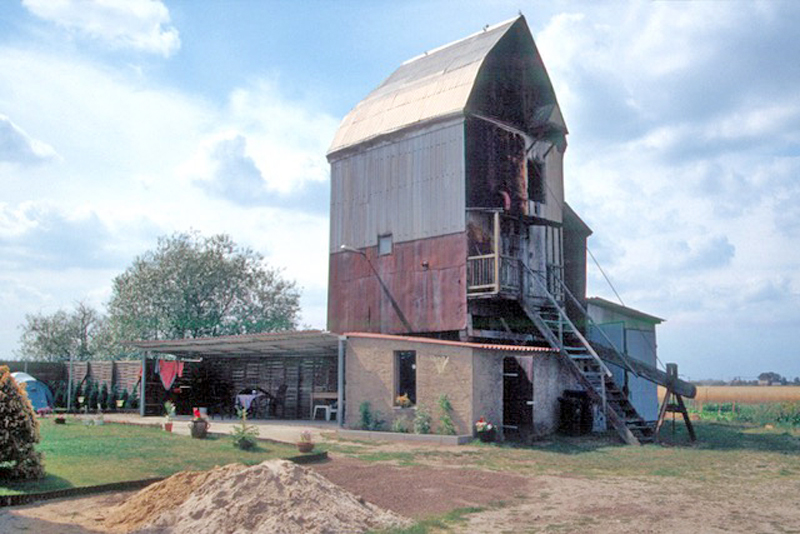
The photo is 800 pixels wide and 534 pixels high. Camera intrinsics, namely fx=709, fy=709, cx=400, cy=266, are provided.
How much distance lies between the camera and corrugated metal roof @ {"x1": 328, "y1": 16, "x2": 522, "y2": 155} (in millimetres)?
22719

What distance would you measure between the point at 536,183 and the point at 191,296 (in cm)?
2500

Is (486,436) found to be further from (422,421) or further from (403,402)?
(403,402)

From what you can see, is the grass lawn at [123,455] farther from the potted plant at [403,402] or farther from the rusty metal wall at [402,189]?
the rusty metal wall at [402,189]

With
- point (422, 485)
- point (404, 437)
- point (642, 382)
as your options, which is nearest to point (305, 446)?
point (422, 485)

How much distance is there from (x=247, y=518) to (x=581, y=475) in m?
7.08

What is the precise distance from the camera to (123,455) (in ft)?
43.5

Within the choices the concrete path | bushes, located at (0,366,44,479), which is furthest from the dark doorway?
bushes, located at (0,366,44,479)

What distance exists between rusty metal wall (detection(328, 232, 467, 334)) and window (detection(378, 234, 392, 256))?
0.18 metres

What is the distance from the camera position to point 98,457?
1294 centimetres

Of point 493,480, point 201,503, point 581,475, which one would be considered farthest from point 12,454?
point 581,475

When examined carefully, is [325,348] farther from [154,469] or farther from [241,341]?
[154,469]

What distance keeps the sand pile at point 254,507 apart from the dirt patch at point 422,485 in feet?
3.92

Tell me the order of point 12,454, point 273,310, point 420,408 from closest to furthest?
point 12,454, point 420,408, point 273,310

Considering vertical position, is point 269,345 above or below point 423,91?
below
